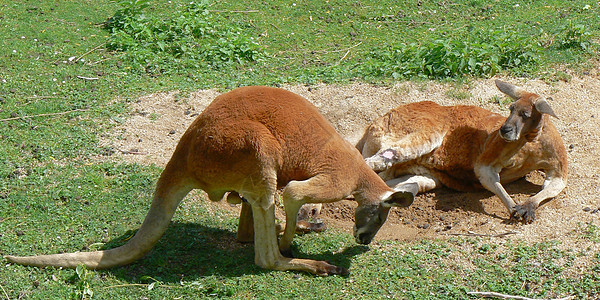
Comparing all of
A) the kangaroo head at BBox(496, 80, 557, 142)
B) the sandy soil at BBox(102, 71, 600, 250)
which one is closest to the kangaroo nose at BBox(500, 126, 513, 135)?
the kangaroo head at BBox(496, 80, 557, 142)

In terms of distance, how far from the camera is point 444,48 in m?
9.15

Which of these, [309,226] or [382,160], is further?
[382,160]

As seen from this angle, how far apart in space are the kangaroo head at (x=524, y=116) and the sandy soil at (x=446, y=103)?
2.66 feet

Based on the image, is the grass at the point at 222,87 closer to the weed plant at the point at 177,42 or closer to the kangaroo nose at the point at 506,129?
the weed plant at the point at 177,42

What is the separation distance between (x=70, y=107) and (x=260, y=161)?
12.7ft

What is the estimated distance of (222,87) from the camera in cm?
889

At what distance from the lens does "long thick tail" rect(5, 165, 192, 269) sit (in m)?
5.35

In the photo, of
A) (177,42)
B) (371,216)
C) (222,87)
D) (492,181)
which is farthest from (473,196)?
(177,42)

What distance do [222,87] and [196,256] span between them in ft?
11.4

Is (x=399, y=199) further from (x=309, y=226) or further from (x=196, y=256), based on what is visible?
(x=196, y=256)

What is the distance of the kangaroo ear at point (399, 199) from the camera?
18.4 feet

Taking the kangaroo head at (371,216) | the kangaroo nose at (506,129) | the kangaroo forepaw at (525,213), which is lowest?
the kangaroo forepaw at (525,213)

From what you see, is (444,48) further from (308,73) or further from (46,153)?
(46,153)

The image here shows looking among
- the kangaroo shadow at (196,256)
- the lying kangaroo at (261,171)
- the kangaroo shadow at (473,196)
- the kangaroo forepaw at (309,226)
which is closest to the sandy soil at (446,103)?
the kangaroo shadow at (473,196)
